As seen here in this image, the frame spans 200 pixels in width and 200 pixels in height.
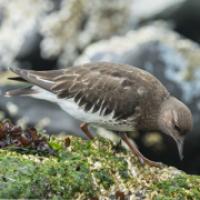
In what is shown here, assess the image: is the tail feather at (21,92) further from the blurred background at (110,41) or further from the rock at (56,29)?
the rock at (56,29)

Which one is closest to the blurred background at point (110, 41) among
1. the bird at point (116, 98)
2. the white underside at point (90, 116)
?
the white underside at point (90, 116)

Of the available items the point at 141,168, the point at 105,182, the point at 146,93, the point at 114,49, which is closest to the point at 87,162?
the point at 105,182

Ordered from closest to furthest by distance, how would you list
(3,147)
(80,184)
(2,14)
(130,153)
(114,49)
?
(80,184) → (3,147) → (130,153) → (114,49) → (2,14)

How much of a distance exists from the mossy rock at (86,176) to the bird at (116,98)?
66cm

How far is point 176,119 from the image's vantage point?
10.2 metres

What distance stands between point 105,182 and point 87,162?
1.01 ft

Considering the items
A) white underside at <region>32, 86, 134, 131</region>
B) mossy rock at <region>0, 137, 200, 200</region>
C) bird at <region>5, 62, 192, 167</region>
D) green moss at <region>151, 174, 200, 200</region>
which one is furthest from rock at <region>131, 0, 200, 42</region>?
green moss at <region>151, 174, 200, 200</region>

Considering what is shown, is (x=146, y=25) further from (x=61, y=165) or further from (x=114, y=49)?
(x=61, y=165)

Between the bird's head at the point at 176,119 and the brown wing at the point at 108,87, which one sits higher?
the brown wing at the point at 108,87

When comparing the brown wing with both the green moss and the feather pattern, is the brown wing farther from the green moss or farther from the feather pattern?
the green moss

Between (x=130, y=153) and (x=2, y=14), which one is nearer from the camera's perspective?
(x=130, y=153)

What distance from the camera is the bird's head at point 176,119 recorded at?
1007 cm

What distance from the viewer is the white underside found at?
10.1 meters

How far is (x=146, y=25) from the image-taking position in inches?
628
